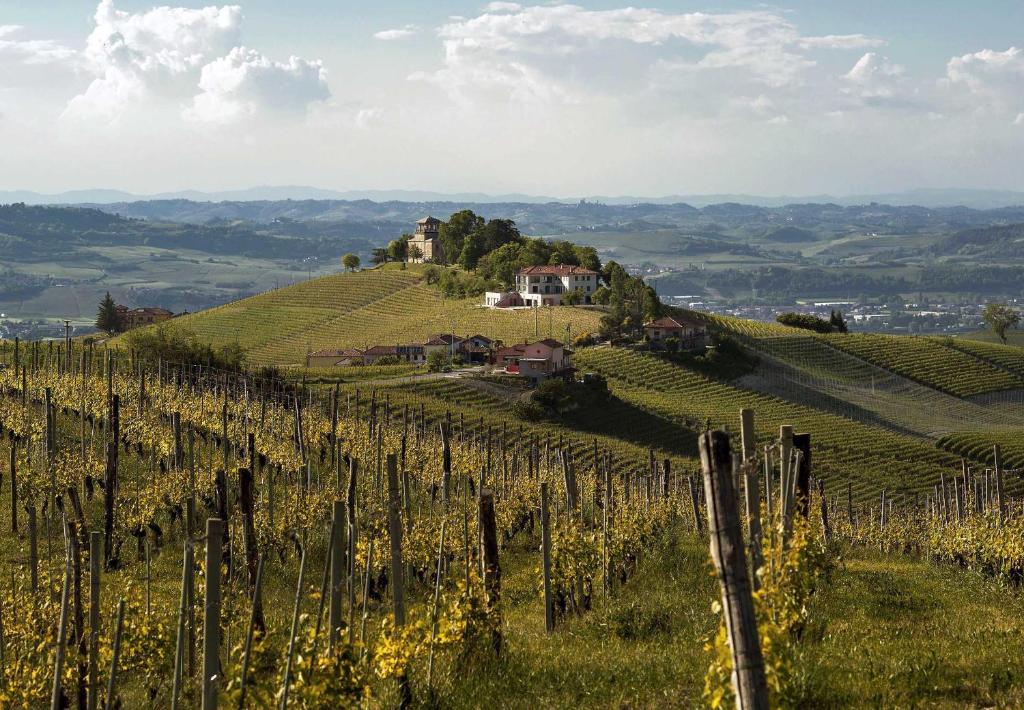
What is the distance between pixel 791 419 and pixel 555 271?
5025 cm

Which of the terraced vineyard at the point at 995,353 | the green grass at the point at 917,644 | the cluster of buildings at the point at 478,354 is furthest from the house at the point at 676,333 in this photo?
the green grass at the point at 917,644

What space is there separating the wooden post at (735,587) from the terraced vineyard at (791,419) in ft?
217

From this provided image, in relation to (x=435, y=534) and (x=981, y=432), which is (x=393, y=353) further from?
(x=435, y=534)

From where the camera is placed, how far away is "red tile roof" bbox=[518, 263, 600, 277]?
13788 centimetres

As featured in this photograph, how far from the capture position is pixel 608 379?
9919cm

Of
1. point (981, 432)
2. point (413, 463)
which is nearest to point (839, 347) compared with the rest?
point (981, 432)

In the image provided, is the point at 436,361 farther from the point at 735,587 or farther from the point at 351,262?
the point at 735,587

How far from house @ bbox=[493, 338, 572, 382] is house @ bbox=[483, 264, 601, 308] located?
36.2 meters

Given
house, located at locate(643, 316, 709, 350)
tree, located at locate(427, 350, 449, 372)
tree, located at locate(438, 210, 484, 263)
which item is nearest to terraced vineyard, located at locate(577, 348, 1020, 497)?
house, located at locate(643, 316, 709, 350)

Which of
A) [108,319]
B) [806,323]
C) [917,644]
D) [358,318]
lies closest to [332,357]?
[358,318]

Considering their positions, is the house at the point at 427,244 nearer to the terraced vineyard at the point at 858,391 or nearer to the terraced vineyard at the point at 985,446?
the terraced vineyard at the point at 858,391

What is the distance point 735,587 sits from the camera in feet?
27.4

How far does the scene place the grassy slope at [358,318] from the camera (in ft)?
404

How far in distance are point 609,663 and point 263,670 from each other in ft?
22.3
